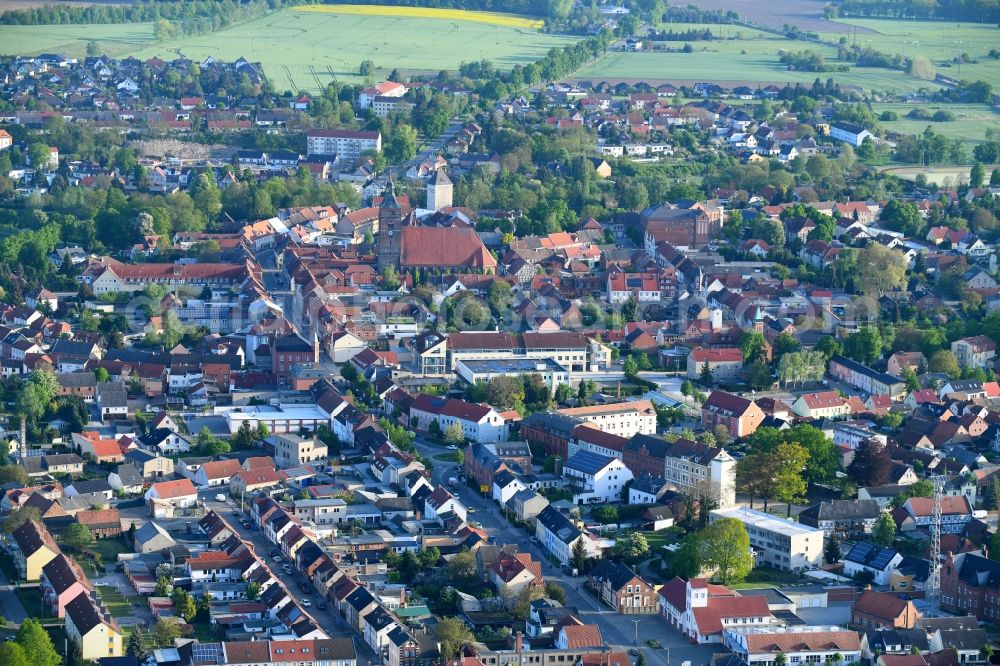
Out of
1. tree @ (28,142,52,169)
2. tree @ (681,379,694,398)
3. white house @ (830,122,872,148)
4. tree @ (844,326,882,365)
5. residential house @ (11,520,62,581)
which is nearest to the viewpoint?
residential house @ (11,520,62,581)

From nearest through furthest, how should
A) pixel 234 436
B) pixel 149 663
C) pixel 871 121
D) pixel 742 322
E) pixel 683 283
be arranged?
1. pixel 149 663
2. pixel 234 436
3. pixel 742 322
4. pixel 683 283
5. pixel 871 121

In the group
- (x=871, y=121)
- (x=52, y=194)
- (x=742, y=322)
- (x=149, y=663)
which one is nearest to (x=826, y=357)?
(x=742, y=322)

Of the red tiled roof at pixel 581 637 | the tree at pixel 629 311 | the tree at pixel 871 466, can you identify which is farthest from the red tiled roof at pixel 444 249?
the red tiled roof at pixel 581 637

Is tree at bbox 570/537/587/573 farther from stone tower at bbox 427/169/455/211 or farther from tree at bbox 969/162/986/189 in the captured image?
tree at bbox 969/162/986/189

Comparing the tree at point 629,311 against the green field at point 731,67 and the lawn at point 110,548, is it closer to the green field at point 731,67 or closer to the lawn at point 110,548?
the lawn at point 110,548

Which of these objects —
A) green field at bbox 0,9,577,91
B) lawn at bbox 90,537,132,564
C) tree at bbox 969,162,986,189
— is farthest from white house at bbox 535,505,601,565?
green field at bbox 0,9,577,91

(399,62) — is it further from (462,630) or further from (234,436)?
(462,630)
